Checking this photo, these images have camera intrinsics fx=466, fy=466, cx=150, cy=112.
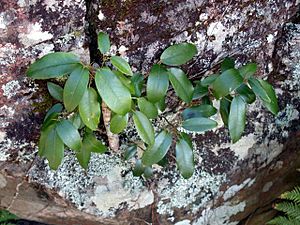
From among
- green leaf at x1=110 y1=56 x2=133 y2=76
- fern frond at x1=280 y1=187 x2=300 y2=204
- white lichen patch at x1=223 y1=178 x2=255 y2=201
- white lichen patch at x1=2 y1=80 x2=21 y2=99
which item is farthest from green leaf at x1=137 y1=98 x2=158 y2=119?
fern frond at x1=280 y1=187 x2=300 y2=204

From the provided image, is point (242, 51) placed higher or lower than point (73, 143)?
higher

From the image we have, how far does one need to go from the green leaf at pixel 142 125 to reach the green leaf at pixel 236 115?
0.24 meters

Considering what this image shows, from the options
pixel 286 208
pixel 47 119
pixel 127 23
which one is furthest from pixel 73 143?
pixel 286 208

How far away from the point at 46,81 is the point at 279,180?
109 cm

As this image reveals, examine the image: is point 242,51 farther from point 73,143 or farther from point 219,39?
point 73,143

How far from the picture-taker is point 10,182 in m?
1.55

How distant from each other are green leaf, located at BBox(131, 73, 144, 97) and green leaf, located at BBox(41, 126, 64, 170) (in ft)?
0.79

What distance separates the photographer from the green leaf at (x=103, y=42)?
1.18 metres

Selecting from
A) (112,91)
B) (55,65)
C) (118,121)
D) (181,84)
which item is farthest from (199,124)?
(55,65)

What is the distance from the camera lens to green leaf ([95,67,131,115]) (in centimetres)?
108

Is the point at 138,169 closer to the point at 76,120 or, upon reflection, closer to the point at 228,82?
the point at 76,120

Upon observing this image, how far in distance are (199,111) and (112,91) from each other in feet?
1.22

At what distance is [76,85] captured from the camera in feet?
3.59

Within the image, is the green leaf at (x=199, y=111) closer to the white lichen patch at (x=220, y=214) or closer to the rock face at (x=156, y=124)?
the rock face at (x=156, y=124)
